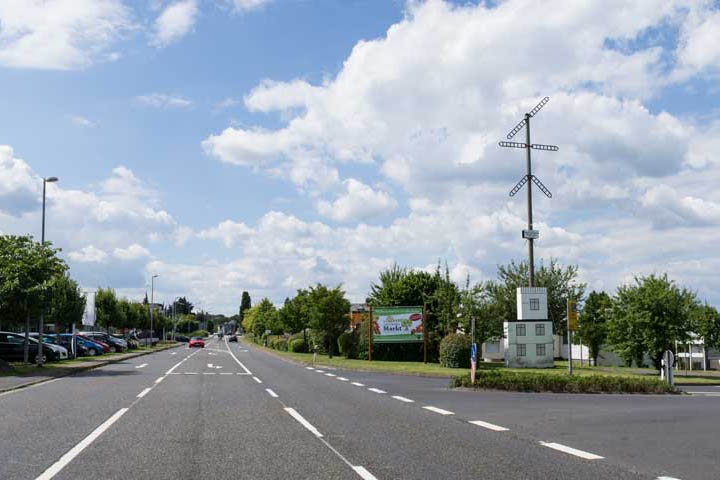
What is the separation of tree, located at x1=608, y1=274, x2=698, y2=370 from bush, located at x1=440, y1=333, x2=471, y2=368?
7.01 metres

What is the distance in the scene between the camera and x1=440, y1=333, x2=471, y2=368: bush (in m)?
33.5

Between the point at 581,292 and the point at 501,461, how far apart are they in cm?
6435

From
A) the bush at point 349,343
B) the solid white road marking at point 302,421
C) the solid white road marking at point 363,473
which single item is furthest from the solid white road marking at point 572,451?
the bush at point 349,343

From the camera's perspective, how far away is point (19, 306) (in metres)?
26.4

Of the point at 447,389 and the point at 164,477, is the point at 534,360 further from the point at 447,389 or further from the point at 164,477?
the point at 164,477

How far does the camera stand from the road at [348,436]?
7277mm

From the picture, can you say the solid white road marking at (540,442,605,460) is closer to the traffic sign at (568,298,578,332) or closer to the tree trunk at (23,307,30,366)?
the traffic sign at (568,298,578,332)

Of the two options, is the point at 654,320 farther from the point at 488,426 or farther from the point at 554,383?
the point at 488,426

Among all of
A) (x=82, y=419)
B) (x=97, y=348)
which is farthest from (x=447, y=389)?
(x=97, y=348)

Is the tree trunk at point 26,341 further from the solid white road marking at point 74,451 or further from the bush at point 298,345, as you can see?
the bush at point 298,345

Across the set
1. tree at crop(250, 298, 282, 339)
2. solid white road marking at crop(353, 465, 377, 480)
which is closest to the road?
solid white road marking at crop(353, 465, 377, 480)

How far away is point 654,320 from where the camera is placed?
29891 mm

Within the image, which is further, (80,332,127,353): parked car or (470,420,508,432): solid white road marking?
(80,332,127,353): parked car

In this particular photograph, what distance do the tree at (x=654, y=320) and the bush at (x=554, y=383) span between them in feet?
35.2
